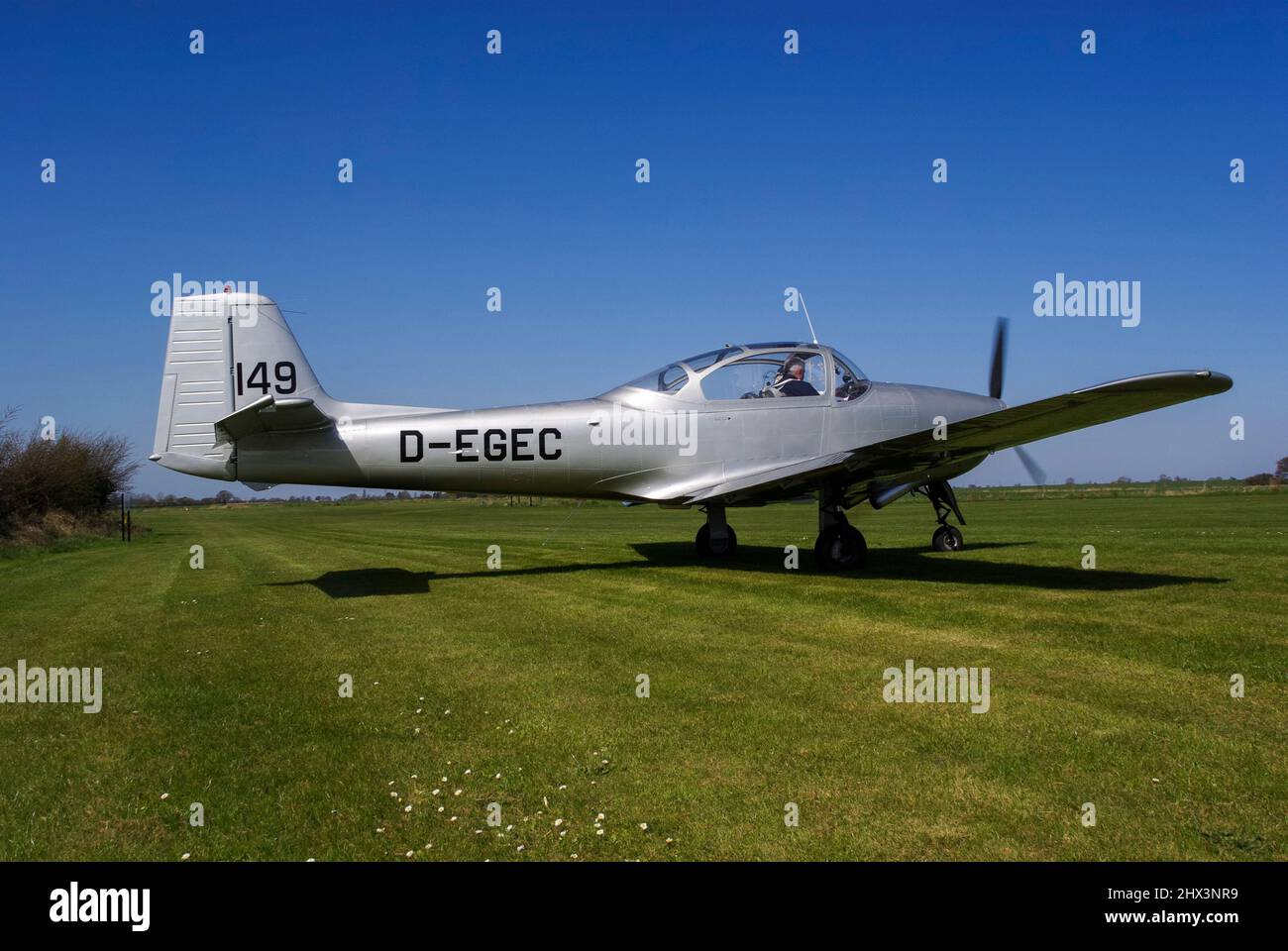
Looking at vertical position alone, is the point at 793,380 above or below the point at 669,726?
above

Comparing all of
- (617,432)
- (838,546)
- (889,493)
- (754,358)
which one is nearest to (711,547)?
(838,546)

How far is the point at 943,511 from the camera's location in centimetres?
1669

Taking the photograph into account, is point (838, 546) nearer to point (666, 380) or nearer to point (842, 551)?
point (842, 551)

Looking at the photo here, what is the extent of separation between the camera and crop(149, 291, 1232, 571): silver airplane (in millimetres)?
12195

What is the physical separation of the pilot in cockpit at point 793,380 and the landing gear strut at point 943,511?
3454mm

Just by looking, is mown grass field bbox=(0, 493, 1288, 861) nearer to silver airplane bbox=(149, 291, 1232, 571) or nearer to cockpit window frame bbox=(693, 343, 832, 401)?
silver airplane bbox=(149, 291, 1232, 571)

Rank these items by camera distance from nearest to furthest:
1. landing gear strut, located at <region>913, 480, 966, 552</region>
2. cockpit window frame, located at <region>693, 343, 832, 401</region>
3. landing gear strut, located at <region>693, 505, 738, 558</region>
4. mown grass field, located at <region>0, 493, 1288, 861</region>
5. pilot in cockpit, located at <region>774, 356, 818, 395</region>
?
mown grass field, located at <region>0, 493, 1288, 861</region> < cockpit window frame, located at <region>693, 343, 832, 401</region> < pilot in cockpit, located at <region>774, 356, 818, 395</region> < landing gear strut, located at <region>693, 505, 738, 558</region> < landing gear strut, located at <region>913, 480, 966, 552</region>

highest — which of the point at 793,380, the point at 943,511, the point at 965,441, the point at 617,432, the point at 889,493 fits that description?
the point at 793,380

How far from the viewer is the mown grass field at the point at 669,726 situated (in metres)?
3.64

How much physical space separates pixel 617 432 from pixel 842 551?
13.0 ft

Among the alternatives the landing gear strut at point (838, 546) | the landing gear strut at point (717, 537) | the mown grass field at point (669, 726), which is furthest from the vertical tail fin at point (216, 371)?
the landing gear strut at point (838, 546)

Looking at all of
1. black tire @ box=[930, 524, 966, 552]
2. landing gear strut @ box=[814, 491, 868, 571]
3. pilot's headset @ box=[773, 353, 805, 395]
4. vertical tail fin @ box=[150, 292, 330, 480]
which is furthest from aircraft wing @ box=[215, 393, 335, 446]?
black tire @ box=[930, 524, 966, 552]

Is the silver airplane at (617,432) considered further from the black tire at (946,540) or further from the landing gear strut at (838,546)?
the black tire at (946,540)

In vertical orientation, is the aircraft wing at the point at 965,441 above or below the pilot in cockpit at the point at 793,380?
below
